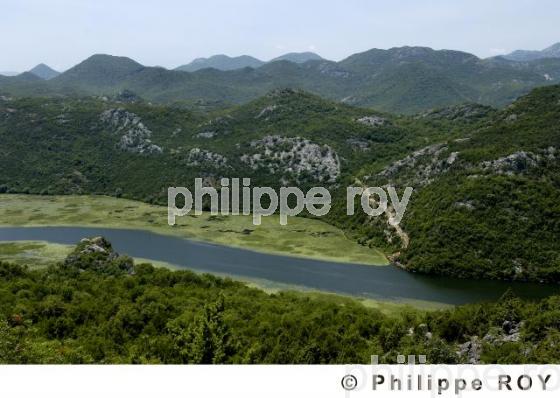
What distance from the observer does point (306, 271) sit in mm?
87312

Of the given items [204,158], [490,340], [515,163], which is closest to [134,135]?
[204,158]

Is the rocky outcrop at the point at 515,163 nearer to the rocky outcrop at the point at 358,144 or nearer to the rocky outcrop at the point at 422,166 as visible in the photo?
the rocky outcrop at the point at 422,166

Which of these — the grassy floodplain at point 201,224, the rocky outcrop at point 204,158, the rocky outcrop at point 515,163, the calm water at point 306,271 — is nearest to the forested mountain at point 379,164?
the rocky outcrop at point 515,163

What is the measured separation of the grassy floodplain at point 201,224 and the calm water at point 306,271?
4.50 metres

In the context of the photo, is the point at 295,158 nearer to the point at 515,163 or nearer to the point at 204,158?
the point at 204,158

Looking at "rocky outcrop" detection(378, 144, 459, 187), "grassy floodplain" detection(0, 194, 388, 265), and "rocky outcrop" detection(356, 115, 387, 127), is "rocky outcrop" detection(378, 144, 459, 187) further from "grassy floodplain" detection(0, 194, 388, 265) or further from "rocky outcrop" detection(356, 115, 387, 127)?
"rocky outcrop" detection(356, 115, 387, 127)

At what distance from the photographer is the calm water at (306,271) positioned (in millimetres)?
78125

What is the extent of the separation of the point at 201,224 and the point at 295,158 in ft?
152

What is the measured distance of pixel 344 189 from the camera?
137375 mm

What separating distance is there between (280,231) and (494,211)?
43.9 metres

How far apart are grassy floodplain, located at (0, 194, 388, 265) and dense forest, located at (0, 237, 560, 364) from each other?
3561 centimetres

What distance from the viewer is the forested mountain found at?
91.9 m

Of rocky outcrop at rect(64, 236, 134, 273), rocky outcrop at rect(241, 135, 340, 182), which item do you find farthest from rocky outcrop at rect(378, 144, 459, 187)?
rocky outcrop at rect(64, 236, 134, 273)

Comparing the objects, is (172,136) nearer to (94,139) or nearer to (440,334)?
Answer: (94,139)
